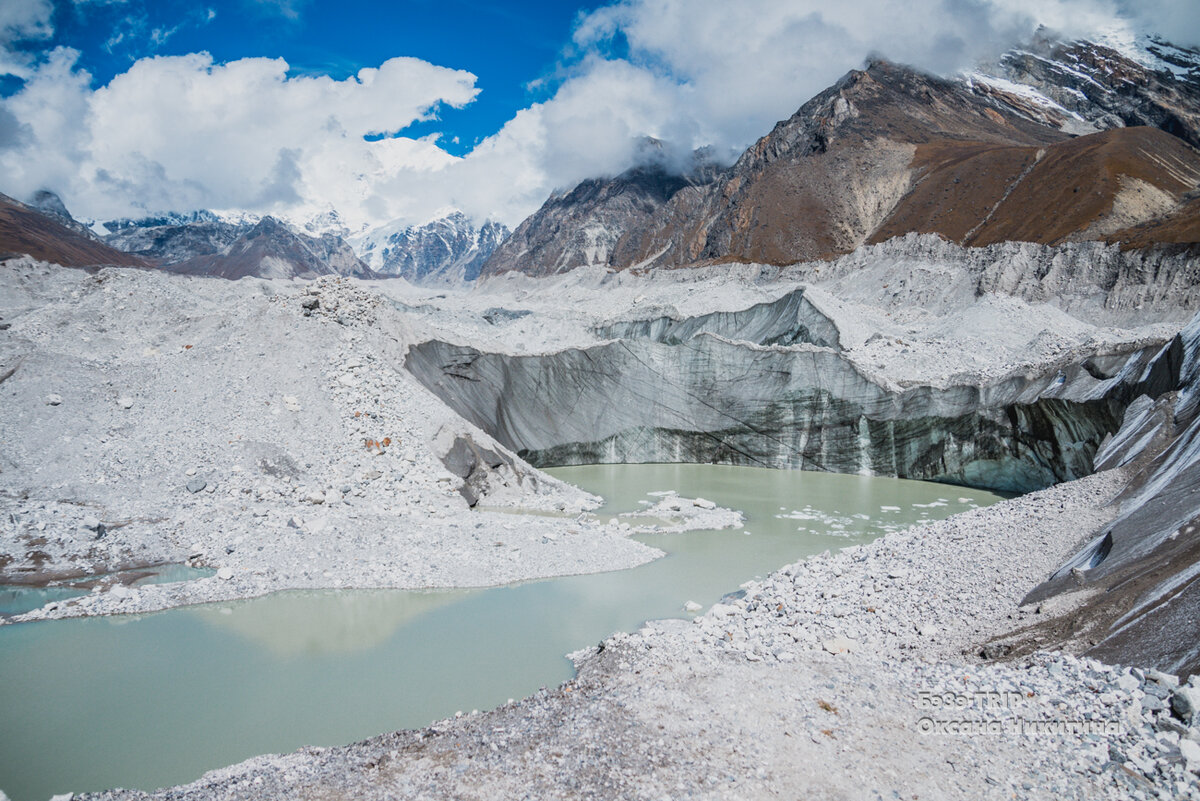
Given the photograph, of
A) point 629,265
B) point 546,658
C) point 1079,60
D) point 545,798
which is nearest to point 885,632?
point 546,658

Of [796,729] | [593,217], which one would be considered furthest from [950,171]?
[593,217]

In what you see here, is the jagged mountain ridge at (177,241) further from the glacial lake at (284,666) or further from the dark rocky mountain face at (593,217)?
the glacial lake at (284,666)

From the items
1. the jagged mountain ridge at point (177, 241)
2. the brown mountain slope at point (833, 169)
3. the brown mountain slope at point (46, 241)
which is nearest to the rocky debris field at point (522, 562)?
the brown mountain slope at point (833, 169)

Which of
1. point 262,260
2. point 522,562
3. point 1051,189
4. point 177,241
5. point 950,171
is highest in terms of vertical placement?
point 177,241

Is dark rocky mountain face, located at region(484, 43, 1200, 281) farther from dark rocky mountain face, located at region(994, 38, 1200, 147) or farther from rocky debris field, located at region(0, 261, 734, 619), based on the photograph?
rocky debris field, located at region(0, 261, 734, 619)

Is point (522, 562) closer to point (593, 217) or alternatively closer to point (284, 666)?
point (284, 666)

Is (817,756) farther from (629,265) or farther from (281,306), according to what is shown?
(629,265)
